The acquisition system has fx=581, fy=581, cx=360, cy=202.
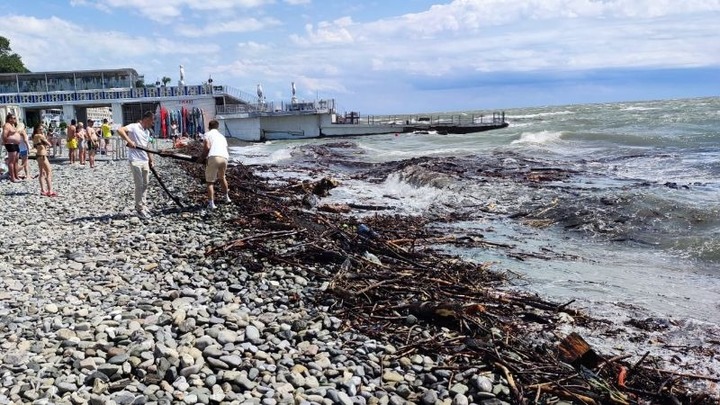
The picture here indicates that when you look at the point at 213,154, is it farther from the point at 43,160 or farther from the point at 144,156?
the point at 43,160

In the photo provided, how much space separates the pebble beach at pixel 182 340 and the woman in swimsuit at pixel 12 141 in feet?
28.6

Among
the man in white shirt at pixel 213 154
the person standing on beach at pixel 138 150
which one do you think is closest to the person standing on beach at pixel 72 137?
the person standing on beach at pixel 138 150

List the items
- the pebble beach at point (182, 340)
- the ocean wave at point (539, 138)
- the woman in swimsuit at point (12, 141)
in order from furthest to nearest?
the ocean wave at point (539, 138)
the woman in swimsuit at point (12, 141)
the pebble beach at point (182, 340)

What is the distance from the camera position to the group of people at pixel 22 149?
46.8 feet

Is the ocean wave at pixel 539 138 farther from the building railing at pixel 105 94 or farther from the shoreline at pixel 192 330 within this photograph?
the shoreline at pixel 192 330

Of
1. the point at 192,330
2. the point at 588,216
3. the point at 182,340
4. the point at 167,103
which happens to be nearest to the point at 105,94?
the point at 167,103

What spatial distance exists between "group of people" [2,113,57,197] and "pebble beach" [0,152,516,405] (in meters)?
6.06

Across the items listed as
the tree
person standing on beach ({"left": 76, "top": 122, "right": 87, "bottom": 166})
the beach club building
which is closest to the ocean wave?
the beach club building

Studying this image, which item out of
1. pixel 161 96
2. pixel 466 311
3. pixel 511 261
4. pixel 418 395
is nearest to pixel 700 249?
pixel 511 261

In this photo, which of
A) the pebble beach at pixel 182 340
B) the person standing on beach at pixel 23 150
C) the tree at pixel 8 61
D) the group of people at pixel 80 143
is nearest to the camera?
the pebble beach at pixel 182 340

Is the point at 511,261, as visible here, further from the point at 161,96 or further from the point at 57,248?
the point at 161,96

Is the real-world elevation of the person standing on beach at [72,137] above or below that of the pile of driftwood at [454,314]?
above

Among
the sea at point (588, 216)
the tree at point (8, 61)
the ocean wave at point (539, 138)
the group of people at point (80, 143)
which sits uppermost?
the tree at point (8, 61)

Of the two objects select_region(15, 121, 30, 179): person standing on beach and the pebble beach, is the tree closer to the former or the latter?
select_region(15, 121, 30, 179): person standing on beach
